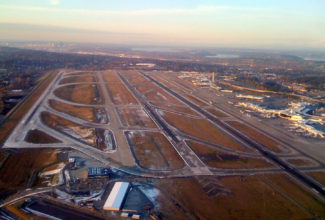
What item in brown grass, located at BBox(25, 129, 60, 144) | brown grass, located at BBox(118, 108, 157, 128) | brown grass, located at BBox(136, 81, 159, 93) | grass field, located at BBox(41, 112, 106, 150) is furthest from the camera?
brown grass, located at BBox(136, 81, 159, 93)

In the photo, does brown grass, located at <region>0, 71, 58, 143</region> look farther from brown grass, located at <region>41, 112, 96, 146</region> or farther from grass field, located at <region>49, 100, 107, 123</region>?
grass field, located at <region>49, 100, 107, 123</region>

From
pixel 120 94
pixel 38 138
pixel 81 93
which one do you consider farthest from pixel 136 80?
pixel 38 138

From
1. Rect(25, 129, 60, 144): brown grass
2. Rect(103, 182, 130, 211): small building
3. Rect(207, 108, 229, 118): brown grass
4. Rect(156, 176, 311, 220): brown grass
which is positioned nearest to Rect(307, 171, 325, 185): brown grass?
Rect(156, 176, 311, 220): brown grass

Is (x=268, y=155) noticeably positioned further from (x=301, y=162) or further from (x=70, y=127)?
(x=70, y=127)

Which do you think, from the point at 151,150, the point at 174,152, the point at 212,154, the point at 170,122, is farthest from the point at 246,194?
the point at 170,122

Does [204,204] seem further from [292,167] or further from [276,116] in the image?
[276,116]

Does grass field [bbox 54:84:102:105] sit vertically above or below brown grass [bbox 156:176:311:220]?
above
